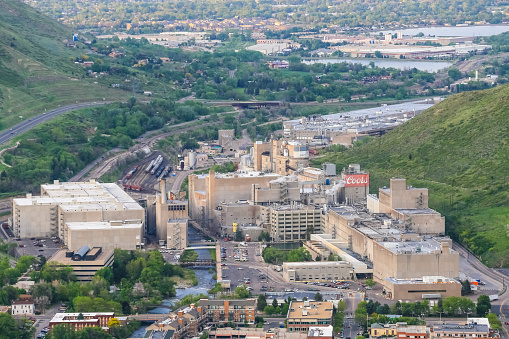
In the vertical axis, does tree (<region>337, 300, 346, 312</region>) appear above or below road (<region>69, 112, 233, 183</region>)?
below

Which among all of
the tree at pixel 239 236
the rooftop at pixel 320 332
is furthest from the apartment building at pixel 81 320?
the tree at pixel 239 236

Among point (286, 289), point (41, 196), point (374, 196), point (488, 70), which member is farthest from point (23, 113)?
point (488, 70)

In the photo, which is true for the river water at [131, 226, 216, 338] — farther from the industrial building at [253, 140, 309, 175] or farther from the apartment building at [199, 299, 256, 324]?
the industrial building at [253, 140, 309, 175]

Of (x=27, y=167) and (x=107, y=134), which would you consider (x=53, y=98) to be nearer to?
(x=107, y=134)

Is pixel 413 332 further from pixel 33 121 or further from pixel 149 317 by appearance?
pixel 33 121

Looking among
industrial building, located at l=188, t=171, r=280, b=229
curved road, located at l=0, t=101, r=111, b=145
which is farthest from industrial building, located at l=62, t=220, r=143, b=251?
curved road, located at l=0, t=101, r=111, b=145

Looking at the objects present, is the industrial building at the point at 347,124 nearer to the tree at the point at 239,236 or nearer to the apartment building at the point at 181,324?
the tree at the point at 239,236
